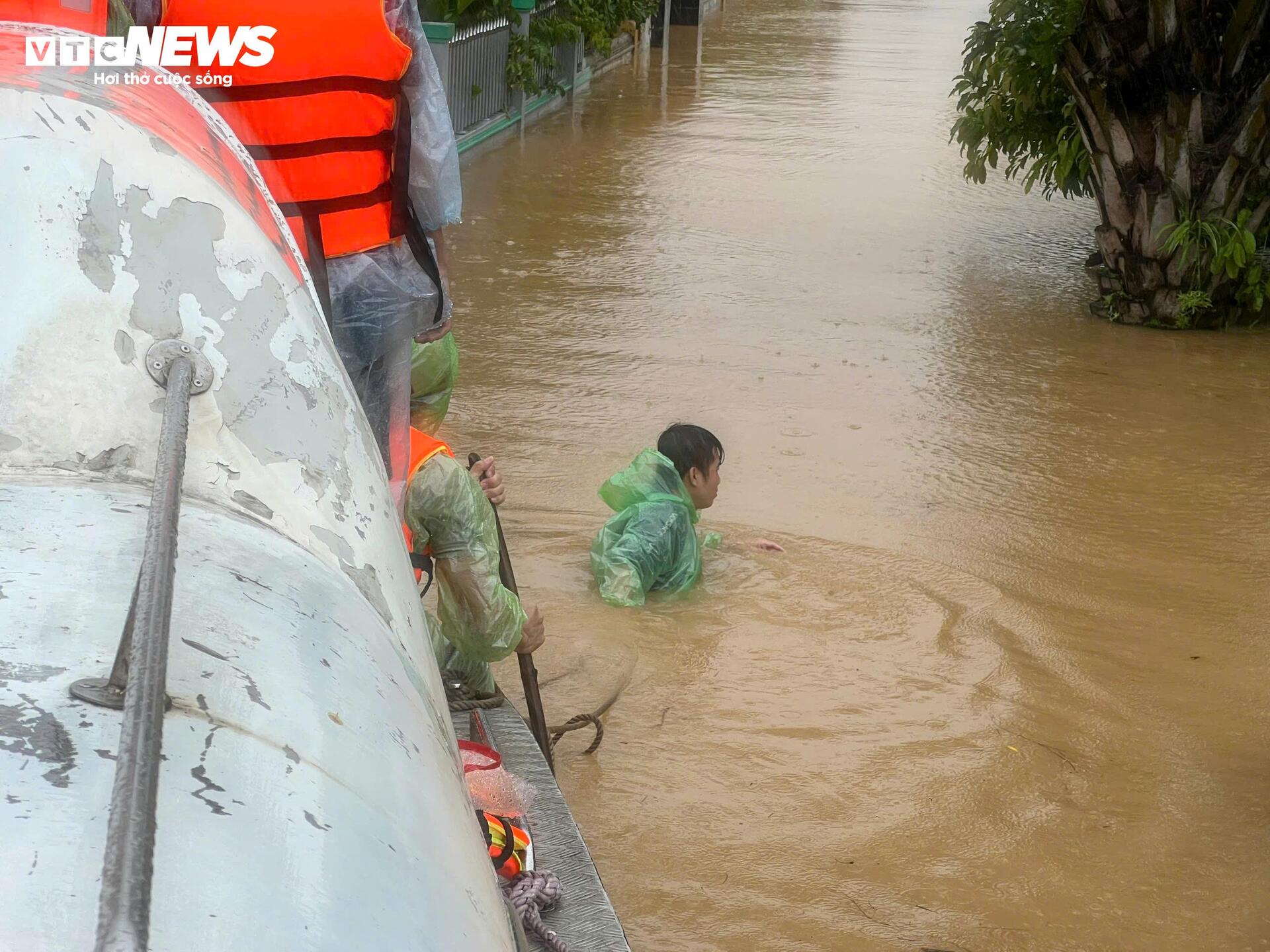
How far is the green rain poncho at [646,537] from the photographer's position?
4.67 metres

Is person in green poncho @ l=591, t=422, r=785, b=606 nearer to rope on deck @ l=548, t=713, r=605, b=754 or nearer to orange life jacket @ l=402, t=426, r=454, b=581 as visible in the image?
rope on deck @ l=548, t=713, r=605, b=754

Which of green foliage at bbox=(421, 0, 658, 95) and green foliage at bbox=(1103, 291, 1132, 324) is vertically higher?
green foliage at bbox=(421, 0, 658, 95)

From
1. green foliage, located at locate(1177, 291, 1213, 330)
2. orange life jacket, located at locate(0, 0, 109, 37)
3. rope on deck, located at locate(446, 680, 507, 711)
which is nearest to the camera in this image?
orange life jacket, located at locate(0, 0, 109, 37)

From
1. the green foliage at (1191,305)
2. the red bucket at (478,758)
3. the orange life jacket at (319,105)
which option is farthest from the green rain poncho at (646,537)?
the green foliage at (1191,305)

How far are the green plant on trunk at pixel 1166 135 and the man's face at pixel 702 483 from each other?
14.2ft

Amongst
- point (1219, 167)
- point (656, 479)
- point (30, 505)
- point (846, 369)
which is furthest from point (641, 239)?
point (30, 505)

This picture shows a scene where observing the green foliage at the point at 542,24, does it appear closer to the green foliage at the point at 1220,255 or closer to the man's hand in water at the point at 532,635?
the green foliage at the point at 1220,255

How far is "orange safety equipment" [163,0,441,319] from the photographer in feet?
9.85

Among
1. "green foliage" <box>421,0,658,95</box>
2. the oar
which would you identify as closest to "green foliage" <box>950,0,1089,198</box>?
"green foliage" <box>421,0,658,95</box>

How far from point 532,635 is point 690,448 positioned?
59.4 inches

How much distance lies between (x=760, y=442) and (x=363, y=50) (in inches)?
136

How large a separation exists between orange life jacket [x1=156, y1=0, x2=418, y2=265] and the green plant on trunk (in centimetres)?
572

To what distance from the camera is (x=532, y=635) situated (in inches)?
136

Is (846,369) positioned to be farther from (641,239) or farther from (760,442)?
(641,239)
